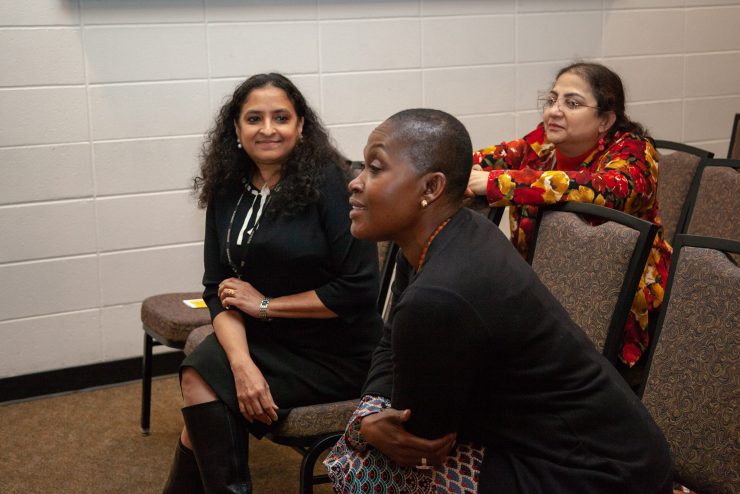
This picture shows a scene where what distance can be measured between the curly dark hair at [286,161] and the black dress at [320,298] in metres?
0.03

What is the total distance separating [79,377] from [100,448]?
0.59 metres

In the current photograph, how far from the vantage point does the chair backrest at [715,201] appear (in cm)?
249

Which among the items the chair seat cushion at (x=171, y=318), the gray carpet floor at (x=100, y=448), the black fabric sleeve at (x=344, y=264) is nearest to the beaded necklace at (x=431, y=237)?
the black fabric sleeve at (x=344, y=264)

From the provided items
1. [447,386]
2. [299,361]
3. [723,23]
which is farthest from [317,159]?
[723,23]

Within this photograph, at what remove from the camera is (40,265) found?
3430 millimetres

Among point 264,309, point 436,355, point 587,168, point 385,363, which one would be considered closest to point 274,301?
point 264,309

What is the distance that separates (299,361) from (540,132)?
1.08 meters

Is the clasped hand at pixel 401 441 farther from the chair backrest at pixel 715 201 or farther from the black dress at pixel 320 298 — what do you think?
the chair backrest at pixel 715 201

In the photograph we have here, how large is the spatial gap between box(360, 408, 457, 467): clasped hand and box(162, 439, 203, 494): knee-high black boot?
0.80 m

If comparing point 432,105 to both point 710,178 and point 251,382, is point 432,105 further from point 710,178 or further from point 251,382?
point 251,382

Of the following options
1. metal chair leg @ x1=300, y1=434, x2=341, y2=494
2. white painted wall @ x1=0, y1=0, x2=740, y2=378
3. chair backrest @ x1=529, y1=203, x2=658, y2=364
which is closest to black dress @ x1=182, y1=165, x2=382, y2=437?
metal chair leg @ x1=300, y1=434, x2=341, y2=494

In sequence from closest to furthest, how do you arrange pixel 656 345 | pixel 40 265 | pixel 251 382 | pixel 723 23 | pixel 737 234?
1. pixel 656 345
2. pixel 251 382
3. pixel 737 234
4. pixel 40 265
5. pixel 723 23

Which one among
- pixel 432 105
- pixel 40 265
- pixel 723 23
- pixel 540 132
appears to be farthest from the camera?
pixel 723 23

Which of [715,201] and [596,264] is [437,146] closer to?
[596,264]
